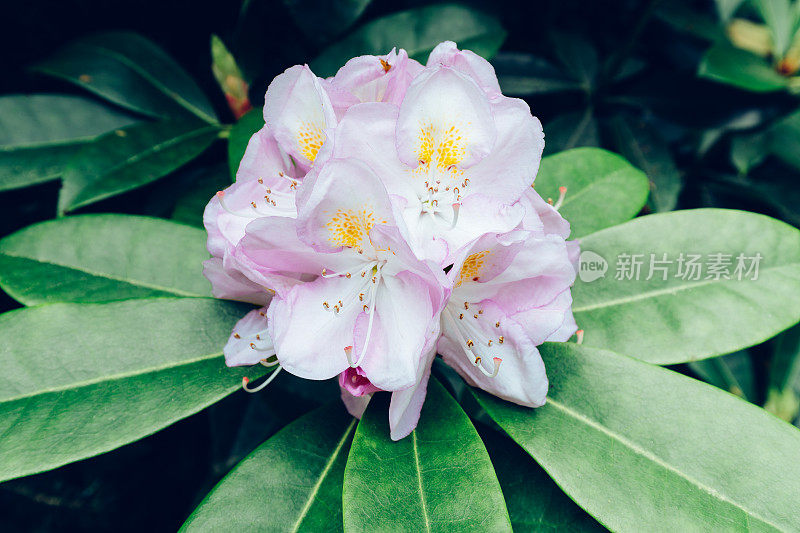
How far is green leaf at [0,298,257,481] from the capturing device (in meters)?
0.74

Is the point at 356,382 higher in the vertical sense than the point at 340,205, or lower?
lower

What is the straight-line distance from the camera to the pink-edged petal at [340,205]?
2.15 ft

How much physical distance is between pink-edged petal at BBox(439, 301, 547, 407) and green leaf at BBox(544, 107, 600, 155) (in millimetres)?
923

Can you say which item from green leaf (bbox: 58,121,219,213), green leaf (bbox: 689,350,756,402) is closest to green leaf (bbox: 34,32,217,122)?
green leaf (bbox: 58,121,219,213)

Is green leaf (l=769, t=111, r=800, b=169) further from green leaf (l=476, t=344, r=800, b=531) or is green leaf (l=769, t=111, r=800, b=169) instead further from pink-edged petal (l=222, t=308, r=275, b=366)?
pink-edged petal (l=222, t=308, r=275, b=366)

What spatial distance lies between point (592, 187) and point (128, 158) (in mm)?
924

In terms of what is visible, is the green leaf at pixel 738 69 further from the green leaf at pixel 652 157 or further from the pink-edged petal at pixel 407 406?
the pink-edged petal at pixel 407 406

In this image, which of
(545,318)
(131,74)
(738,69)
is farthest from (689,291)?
(131,74)

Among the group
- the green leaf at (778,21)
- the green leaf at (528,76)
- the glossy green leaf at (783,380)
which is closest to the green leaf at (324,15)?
the green leaf at (528,76)

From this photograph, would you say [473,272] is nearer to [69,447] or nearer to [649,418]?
[649,418]

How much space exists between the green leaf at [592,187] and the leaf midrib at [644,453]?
0.37 metres

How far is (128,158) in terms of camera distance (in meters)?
1.20

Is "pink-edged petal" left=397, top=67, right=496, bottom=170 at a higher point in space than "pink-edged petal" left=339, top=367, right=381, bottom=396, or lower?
higher

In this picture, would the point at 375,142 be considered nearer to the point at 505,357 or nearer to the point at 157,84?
the point at 505,357
